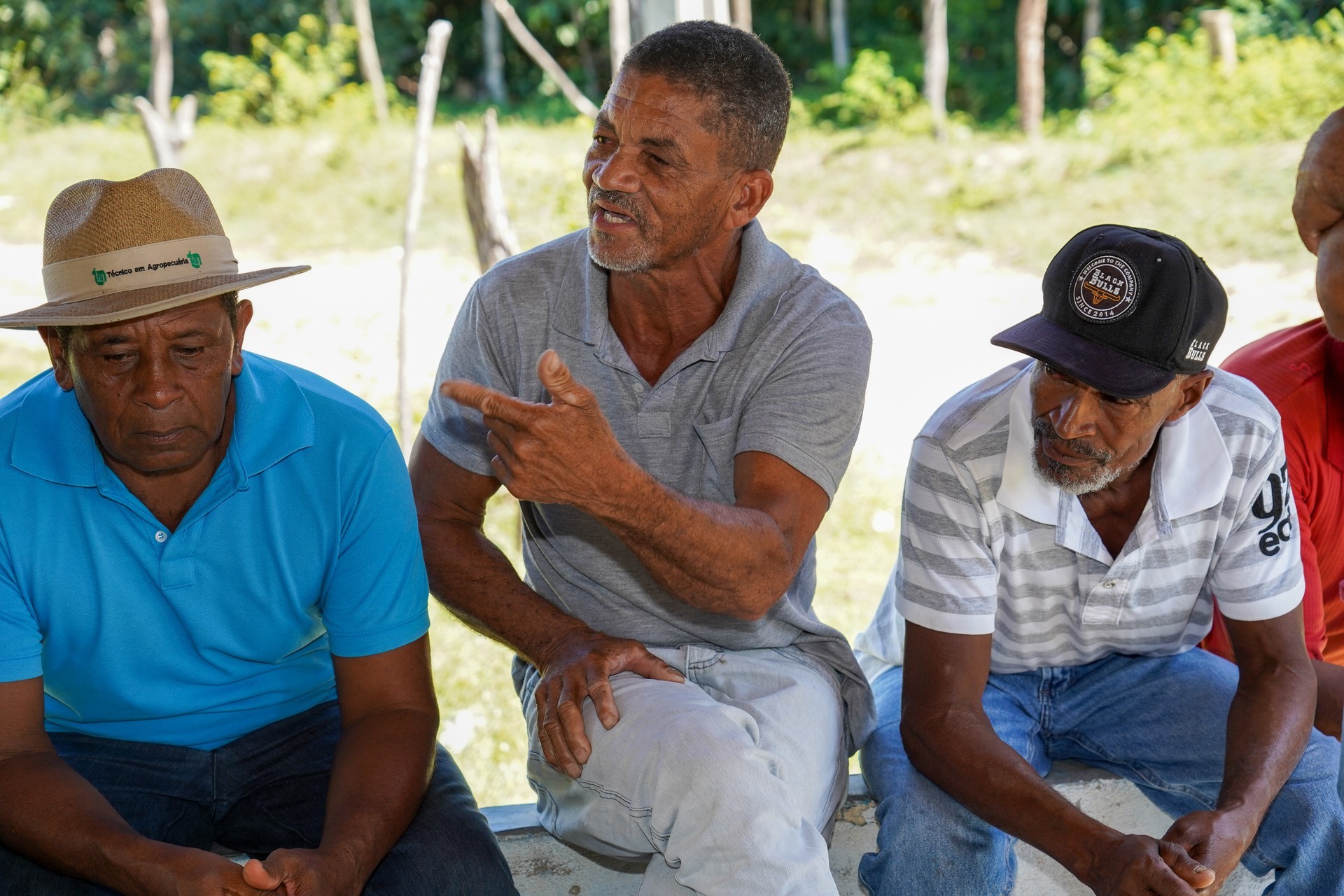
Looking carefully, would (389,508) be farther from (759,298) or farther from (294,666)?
(759,298)

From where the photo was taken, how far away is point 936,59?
547 inches

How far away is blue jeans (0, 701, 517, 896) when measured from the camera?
2.01 meters

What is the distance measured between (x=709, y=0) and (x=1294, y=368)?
5.85ft

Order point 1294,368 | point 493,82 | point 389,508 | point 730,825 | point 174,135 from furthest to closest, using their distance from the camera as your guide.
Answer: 1. point 493,82
2. point 174,135
3. point 1294,368
4. point 389,508
5. point 730,825

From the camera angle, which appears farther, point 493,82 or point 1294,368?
point 493,82

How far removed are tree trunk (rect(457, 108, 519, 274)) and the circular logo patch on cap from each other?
139 inches

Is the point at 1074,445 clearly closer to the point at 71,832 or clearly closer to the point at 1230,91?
the point at 71,832

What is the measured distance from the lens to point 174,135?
7.39m

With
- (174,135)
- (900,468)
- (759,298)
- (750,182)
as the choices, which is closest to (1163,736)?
(759,298)

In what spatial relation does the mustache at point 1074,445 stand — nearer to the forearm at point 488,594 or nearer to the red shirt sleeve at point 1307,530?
the red shirt sleeve at point 1307,530

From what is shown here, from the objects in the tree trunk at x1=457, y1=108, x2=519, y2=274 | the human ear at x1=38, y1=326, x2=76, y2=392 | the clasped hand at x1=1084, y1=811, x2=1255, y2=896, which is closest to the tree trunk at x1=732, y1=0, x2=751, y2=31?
the tree trunk at x1=457, y1=108, x2=519, y2=274

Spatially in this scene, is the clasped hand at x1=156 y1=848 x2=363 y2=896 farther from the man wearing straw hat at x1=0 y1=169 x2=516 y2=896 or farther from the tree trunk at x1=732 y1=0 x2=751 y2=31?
the tree trunk at x1=732 y1=0 x2=751 y2=31

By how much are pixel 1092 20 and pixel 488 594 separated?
15.6 m

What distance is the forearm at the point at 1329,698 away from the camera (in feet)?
7.95
